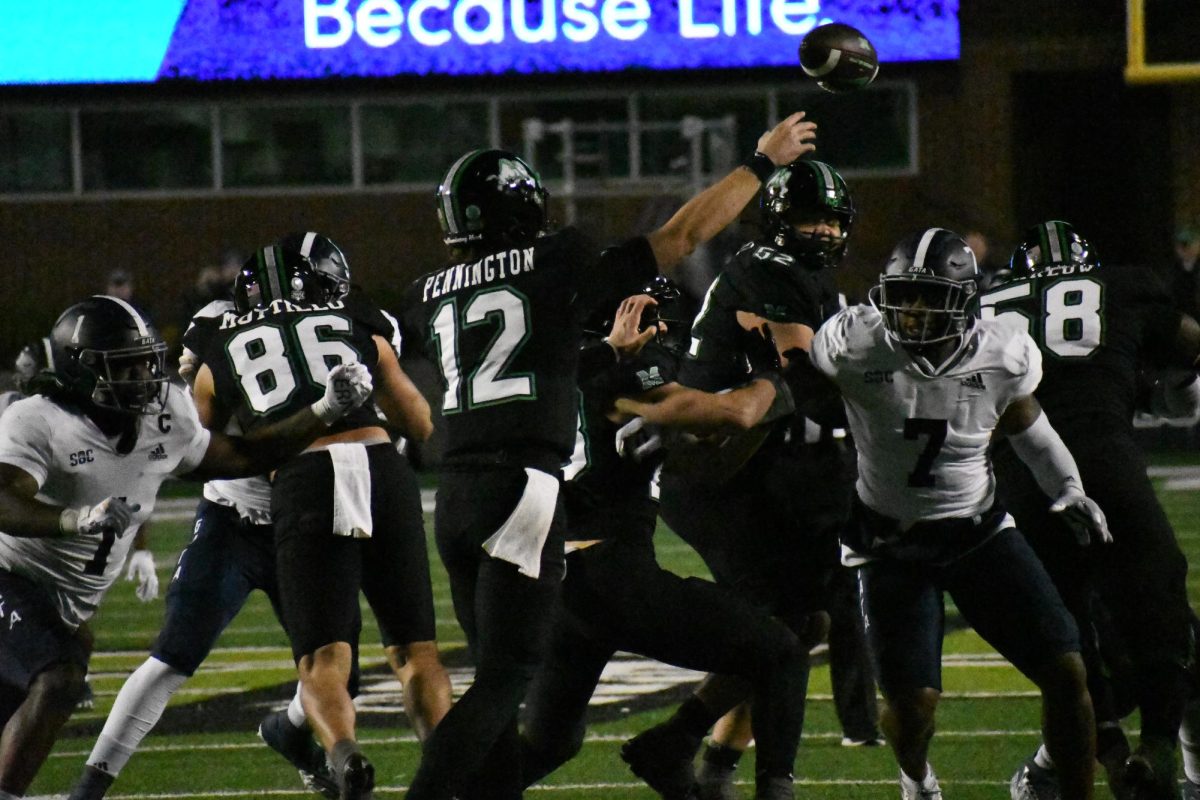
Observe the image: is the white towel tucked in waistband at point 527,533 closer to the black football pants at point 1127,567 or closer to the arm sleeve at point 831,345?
the arm sleeve at point 831,345

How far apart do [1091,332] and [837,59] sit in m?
1.08

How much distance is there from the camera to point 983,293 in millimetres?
5641

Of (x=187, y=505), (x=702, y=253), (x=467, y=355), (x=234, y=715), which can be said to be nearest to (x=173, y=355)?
(x=187, y=505)

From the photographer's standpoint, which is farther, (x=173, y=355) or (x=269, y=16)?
(x=269, y=16)

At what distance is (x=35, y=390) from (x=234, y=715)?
2648 mm

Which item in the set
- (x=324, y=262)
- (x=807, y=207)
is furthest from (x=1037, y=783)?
(x=324, y=262)

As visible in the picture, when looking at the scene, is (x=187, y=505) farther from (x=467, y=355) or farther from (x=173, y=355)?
(x=467, y=355)

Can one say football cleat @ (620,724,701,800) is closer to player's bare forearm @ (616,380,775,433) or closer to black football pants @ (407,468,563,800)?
black football pants @ (407,468,563,800)

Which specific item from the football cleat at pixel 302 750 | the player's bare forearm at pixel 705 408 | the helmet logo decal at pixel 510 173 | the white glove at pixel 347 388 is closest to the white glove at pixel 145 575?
the football cleat at pixel 302 750

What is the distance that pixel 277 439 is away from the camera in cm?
469

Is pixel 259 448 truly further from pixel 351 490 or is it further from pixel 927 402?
pixel 927 402

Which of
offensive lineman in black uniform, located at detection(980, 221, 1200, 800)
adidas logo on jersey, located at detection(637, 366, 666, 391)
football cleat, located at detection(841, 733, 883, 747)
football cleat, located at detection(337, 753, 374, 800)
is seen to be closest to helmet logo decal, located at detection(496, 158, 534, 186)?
adidas logo on jersey, located at detection(637, 366, 666, 391)

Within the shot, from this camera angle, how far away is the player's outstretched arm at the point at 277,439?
4.52 m

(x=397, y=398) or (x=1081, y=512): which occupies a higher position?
(x=397, y=398)
